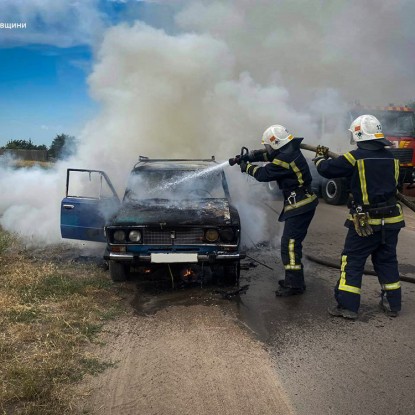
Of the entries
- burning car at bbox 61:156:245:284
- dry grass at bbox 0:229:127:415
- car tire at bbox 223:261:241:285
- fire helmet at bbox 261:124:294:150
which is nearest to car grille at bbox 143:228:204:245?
burning car at bbox 61:156:245:284

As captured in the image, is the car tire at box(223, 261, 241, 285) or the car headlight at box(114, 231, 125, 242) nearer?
the car headlight at box(114, 231, 125, 242)

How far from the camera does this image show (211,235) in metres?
4.62

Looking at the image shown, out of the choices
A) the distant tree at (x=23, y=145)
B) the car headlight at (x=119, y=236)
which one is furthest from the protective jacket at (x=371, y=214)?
the distant tree at (x=23, y=145)

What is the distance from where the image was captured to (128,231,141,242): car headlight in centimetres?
463

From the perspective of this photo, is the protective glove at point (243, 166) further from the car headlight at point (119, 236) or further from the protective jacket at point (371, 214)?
the car headlight at point (119, 236)

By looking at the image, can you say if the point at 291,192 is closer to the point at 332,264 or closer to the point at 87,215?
the point at 332,264

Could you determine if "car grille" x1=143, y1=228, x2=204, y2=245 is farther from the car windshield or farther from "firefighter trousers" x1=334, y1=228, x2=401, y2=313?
"firefighter trousers" x1=334, y1=228, x2=401, y2=313

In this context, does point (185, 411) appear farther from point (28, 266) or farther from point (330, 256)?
point (330, 256)

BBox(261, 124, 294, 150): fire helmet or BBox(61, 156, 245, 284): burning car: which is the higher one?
BBox(261, 124, 294, 150): fire helmet

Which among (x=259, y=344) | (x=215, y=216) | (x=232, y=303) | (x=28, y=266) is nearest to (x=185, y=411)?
(x=259, y=344)

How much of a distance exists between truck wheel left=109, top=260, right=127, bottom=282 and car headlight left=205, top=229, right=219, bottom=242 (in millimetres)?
1118

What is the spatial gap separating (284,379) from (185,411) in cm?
79

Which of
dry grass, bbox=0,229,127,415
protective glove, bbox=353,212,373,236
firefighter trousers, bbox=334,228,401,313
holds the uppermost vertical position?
protective glove, bbox=353,212,373,236

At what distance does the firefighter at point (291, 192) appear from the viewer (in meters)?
4.74
